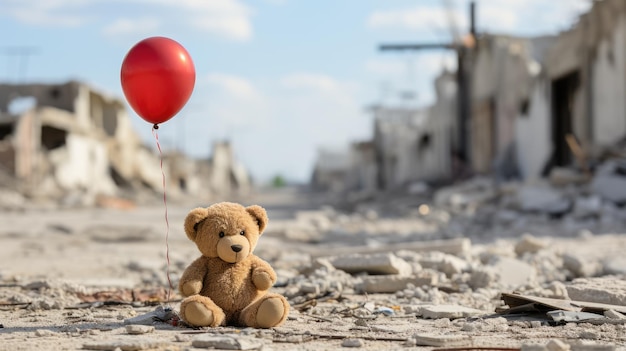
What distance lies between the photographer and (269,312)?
14.6 feet

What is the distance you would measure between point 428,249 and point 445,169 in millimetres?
24727

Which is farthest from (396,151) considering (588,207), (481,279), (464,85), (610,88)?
(481,279)

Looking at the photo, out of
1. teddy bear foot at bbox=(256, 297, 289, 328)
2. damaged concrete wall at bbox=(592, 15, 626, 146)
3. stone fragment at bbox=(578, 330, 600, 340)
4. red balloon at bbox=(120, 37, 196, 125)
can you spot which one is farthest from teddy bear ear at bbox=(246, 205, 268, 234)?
damaged concrete wall at bbox=(592, 15, 626, 146)

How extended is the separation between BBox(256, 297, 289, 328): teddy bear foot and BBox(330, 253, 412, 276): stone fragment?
2.38 metres

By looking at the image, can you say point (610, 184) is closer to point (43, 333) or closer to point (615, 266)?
point (615, 266)

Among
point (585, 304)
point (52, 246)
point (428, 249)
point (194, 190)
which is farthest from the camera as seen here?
point (194, 190)

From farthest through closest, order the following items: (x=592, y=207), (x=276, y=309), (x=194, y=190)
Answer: (x=194, y=190) < (x=592, y=207) < (x=276, y=309)

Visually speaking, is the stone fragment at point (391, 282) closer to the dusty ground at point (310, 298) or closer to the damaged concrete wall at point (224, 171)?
the dusty ground at point (310, 298)

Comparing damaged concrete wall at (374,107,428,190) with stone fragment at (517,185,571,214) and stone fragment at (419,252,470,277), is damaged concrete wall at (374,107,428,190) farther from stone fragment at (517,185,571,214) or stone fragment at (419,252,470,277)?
stone fragment at (419,252,470,277)

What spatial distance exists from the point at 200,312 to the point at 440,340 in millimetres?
1311

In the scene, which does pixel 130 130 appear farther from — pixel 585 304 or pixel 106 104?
pixel 585 304

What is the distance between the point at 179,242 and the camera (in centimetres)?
1186

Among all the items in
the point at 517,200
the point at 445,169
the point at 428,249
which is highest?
the point at 445,169

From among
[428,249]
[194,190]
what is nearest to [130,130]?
[194,190]
